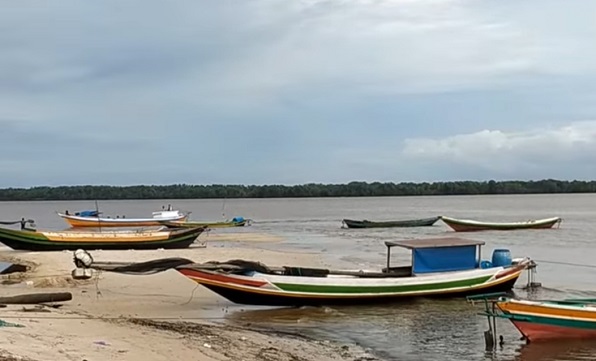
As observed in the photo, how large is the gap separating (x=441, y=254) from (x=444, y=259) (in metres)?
0.16

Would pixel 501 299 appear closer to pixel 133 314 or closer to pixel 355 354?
pixel 355 354

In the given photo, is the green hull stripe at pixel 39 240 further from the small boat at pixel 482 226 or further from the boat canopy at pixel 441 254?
the small boat at pixel 482 226

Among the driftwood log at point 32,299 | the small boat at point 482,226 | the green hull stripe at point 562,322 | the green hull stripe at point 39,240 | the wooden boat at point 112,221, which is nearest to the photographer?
the green hull stripe at point 562,322

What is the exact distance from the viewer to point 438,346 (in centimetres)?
1287

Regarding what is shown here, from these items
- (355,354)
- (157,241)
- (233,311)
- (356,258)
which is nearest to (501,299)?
(355,354)

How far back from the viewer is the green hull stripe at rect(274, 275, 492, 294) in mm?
15609

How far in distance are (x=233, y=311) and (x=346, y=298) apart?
8.52ft

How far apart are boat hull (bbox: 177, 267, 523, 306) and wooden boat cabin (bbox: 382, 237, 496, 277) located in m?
0.44

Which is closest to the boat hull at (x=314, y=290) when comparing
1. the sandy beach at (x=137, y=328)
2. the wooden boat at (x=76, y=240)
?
the sandy beach at (x=137, y=328)

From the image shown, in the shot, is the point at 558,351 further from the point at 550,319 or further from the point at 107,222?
the point at 107,222

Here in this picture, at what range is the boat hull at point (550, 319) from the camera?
12359 mm

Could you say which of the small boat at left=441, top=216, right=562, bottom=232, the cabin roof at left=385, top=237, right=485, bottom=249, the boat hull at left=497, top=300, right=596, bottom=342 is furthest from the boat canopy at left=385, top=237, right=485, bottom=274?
the small boat at left=441, top=216, right=562, bottom=232

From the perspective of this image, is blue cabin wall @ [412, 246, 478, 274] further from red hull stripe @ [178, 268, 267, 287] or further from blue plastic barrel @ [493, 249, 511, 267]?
red hull stripe @ [178, 268, 267, 287]

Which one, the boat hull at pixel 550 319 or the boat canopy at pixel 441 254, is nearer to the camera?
the boat hull at pixel 550 319
